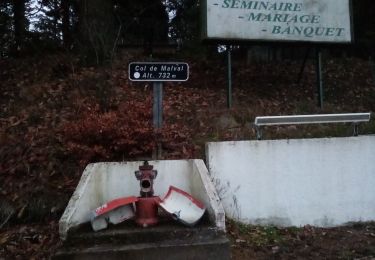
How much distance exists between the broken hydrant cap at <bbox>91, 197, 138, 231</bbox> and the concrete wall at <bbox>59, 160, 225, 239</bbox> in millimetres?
309

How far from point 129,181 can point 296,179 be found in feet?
8.24

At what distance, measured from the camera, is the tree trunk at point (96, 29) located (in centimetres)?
1042

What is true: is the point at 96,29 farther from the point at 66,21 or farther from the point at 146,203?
the point at 146,203

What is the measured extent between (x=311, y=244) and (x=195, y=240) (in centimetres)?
199

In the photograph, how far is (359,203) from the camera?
681 centimetres

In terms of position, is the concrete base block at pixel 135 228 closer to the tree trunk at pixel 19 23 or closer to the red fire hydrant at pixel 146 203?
the red fire hydrant at pixel 146 203

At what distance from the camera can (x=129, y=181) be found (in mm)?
6121

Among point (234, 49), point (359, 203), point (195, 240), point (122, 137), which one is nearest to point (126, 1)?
point (234, 49)

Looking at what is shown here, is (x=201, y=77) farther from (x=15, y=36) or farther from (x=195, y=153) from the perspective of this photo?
(x=15, y=36)

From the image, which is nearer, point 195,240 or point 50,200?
point 195,240

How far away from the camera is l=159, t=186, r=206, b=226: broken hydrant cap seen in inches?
202

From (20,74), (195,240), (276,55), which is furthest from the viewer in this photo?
(276,55)

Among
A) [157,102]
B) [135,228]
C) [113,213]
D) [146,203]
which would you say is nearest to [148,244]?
[135,228]

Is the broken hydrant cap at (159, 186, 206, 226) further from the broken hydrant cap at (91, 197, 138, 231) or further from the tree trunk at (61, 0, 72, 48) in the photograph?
the tree trunk at (61, 0, 72, 48)
